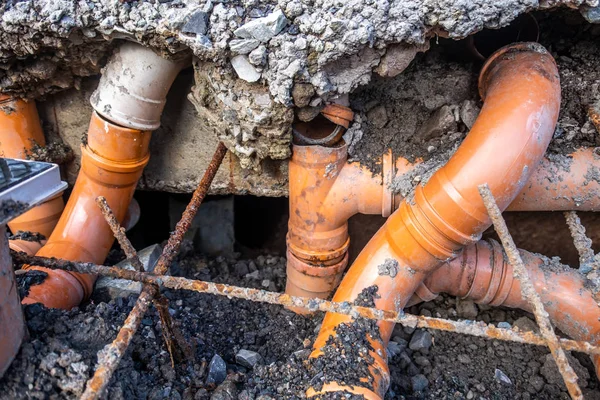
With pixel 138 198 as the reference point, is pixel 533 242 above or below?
above

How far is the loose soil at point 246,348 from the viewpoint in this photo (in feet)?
4.67

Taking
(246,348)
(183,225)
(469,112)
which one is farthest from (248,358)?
(469,112)

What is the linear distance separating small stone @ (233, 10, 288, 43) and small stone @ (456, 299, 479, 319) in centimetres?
162

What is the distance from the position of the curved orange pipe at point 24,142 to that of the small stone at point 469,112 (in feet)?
6.53

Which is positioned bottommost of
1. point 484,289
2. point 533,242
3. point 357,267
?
point 533,242

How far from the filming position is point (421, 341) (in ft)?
7.05

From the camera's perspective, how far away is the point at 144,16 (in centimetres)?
171

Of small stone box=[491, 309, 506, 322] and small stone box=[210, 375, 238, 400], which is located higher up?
small stone box=[210, 375, 238, 400]

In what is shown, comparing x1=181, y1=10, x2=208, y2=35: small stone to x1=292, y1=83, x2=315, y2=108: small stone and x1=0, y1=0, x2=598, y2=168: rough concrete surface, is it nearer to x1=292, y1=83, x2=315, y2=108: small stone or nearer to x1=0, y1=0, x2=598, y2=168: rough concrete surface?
x1=0, y1=0, x2=598, y2=168: rough concrete surface

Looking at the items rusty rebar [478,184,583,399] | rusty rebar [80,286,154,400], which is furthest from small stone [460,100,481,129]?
rusty rebar [80,286,154,400]

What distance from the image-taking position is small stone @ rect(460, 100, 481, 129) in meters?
1.91

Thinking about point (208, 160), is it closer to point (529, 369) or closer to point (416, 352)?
point (416, 352)

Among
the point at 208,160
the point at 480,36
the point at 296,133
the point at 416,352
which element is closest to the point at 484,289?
the point at 416,352

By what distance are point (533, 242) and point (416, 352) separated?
0.97 meters
